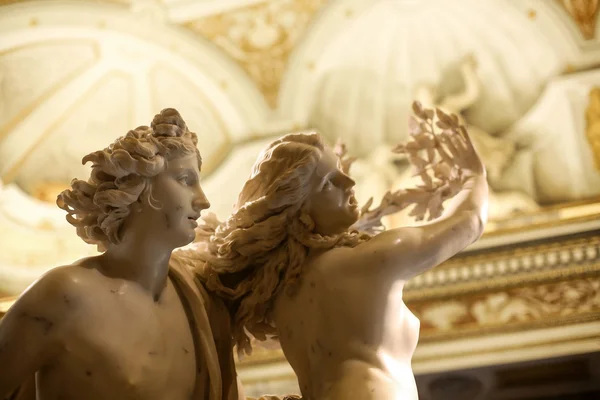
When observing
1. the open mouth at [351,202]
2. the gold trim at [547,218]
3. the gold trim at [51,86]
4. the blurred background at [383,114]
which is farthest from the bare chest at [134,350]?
the gold trim at [51,86]

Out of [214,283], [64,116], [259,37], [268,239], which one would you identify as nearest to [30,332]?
[214,283]

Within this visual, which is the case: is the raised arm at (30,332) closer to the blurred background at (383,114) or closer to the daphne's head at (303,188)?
the daphne's head at (303,188)

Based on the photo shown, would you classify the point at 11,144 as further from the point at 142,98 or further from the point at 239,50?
the point at 239,50

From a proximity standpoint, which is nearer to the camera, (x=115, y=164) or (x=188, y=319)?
(x=115, y=164)

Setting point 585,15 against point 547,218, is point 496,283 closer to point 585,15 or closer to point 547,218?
point 547,218

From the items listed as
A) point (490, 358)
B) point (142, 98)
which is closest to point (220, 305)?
point (490, 358)

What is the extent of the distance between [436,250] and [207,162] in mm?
6491

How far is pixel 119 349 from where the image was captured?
95.3 inches

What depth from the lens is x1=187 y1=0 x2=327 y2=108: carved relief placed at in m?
8.73

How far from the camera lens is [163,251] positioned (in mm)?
2600

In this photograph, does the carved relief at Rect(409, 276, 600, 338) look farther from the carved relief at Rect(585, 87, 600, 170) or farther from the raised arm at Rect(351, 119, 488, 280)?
the raised arm at Rect(351, 119, 488, 280)

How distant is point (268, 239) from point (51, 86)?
22.2 ft

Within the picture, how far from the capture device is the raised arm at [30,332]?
2.27m


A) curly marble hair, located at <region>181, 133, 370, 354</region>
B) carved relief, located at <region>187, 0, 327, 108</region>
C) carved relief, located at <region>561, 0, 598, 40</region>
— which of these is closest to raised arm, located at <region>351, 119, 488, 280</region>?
curly marble hair, located at <region>181, 133, 370, 354</region>
